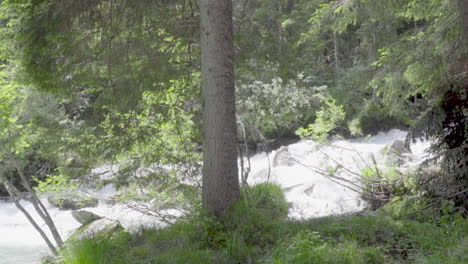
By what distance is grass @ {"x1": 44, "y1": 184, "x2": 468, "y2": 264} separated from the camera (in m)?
4.00

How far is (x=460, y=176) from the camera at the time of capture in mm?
5695

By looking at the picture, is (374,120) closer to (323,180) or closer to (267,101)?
(323,180)

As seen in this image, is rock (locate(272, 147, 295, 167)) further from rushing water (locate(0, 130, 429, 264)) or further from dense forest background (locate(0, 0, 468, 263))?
dense forest background (locate(0, 0, 468, 263))

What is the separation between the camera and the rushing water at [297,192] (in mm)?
8969

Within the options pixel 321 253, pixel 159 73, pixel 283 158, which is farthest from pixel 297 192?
pixel 321 253

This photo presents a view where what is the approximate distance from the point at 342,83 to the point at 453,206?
14189 mm

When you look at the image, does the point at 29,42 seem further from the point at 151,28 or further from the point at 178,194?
the point at 178,194

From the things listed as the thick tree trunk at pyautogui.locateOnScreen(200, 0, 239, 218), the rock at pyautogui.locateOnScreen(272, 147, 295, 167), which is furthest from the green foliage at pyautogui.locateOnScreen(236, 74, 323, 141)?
the thick tree trunk at pyautogui.locateOnScreen(200, 0, 239, 218)

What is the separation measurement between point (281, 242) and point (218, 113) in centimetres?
183

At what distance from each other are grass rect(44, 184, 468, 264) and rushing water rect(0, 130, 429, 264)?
222 cm

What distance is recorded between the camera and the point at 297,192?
997 cm

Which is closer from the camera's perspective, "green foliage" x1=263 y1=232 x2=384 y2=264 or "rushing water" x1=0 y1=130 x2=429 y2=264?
"green foliage" x1=263 y1=232 x2=384 y2=264

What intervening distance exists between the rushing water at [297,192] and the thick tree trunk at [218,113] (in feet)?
7.71

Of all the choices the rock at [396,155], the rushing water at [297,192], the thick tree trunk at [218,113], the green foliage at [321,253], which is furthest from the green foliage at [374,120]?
the green foliage at [321,253]
